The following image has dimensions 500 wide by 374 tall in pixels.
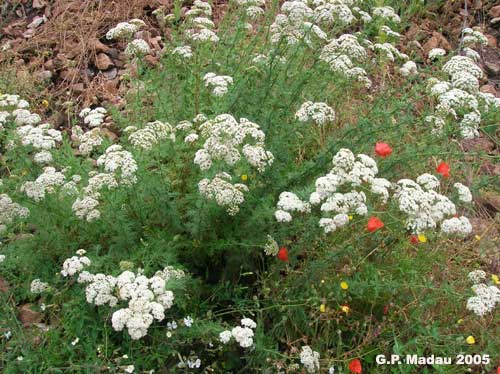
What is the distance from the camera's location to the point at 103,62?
22.7 feet

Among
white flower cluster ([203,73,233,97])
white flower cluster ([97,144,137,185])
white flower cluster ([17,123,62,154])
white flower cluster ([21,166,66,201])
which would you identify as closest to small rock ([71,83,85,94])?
white flower cluster ([17,123,62,154])

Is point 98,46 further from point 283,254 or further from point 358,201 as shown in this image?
point 358,201

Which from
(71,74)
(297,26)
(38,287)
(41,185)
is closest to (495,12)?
(297,26)

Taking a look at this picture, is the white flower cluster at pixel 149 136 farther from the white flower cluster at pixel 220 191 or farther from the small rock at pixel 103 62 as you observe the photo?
the small rock at pixel 103 62

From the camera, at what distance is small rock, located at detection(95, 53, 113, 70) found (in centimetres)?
692

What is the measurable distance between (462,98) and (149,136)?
238cm

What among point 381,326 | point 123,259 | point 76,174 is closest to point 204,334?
point 123,259

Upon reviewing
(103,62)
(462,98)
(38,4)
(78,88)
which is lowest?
(78,88)

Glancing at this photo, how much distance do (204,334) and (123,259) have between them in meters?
0.81

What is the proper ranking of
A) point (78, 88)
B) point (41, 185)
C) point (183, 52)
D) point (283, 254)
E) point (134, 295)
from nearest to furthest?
point (134, 295), point (41, 185), point (283, 254), point (183, 52), point (78, 88)

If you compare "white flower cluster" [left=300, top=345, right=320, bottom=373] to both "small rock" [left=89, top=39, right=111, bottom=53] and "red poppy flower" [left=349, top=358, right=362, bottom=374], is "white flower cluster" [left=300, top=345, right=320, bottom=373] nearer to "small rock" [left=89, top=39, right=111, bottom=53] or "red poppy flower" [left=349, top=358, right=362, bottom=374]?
"red poppy flower" [left=349, top=358, right=362, bottom=374]

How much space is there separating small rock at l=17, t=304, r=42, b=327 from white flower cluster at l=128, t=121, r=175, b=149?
164cm

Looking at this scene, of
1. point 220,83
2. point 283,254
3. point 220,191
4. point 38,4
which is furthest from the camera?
point 38,4

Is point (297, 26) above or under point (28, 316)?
above
